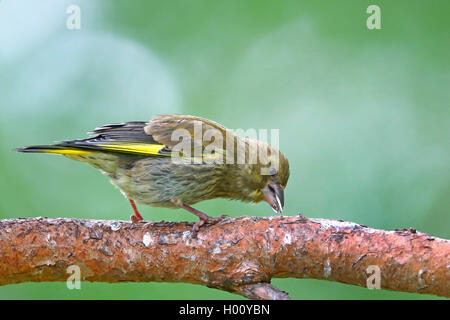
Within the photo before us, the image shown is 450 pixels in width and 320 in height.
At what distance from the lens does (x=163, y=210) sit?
17.4ft

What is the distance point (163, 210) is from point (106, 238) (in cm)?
211

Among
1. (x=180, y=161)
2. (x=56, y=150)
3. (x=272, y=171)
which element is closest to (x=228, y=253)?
(x=180, y=161)

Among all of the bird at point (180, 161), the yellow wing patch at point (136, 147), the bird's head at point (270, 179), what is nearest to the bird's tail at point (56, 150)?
the bird at point (180, 161)

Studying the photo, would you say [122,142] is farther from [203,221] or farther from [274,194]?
[274,194]

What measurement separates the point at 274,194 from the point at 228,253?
127cm

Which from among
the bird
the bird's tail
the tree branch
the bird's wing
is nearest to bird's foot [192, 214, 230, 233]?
the tree branch

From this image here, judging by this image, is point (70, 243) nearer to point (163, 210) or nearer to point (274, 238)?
point (274, 238)

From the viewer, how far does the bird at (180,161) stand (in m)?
3.85

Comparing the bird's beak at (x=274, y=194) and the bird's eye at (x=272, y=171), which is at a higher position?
the bird's eye at (x=272, y=171)

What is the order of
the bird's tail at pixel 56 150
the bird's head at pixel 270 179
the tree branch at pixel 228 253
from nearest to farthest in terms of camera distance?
the tree branch at pixel 228 253, the bird's tail at pixel 56 150, the bird's head at pixel 270 179

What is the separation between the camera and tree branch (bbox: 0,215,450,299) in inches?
106

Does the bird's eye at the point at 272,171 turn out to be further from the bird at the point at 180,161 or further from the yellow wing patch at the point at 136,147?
the yellow wing patch at the point at 136,147

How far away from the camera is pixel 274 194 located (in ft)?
13.8

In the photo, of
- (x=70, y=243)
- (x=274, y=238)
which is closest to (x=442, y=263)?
(x=274, y=238)
